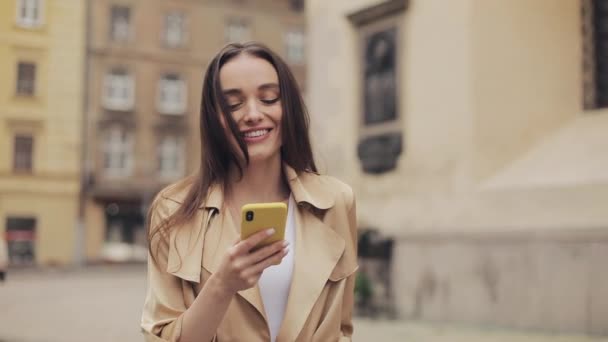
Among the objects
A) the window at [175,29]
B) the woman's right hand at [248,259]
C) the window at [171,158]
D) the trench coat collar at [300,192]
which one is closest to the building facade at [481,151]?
the trench coat collar at [300,192]

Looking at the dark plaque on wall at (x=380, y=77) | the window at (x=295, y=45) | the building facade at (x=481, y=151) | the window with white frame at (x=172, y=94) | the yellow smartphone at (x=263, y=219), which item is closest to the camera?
the yellow smartphone at (x=263, y=219)

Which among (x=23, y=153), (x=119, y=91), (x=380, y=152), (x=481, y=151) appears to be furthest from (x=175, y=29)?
(x=481, y=151)

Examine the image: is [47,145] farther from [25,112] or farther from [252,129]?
[252,129]

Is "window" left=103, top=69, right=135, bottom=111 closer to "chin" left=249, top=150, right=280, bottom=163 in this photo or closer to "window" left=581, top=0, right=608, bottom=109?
"window" left=581, top=0, right=608, bottom=109

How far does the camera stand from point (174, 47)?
3034cm

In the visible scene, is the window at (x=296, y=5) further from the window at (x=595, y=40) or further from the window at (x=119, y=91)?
the window at (x=595, y=40)

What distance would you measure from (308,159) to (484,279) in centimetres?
591

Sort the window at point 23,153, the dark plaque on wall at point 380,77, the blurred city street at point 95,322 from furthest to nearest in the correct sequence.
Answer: the window at point 23,153, the dark plaque on wall at point 380,77, the blurred city street at point 95,322

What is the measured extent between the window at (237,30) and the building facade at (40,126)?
18.1 feet

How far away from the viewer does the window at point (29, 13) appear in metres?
27.0

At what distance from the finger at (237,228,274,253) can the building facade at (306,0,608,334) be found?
5822 mm

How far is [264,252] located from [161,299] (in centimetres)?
38

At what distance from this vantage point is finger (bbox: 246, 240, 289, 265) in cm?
168

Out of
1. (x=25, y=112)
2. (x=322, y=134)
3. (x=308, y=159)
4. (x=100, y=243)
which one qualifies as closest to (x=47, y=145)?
(x=25, y=112)
